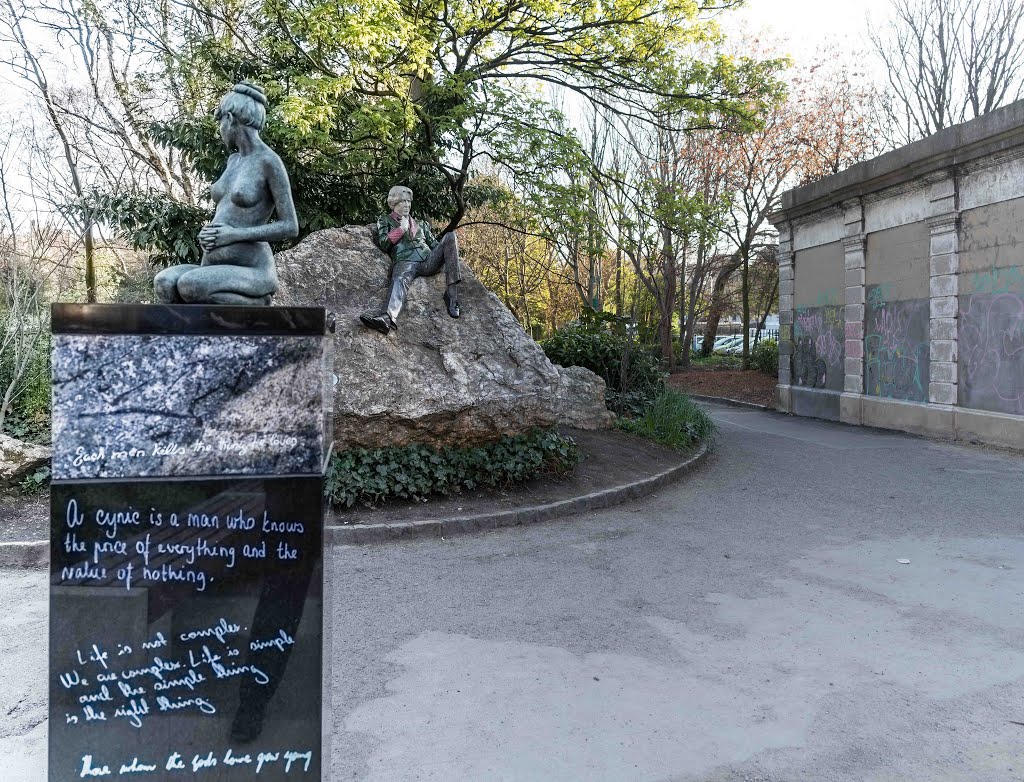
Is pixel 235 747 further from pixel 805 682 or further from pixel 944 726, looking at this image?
pixel 944 726

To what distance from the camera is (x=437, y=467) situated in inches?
299

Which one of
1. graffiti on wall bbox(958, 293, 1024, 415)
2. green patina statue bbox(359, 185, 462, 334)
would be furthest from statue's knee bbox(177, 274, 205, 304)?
graffiti on wall bbox(958, 293, 1024, 415)

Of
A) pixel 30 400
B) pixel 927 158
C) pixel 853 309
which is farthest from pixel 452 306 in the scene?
pixel 853 309

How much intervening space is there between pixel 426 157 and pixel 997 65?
15535 mm

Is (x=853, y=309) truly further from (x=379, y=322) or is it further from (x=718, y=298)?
(x=718, y=298)

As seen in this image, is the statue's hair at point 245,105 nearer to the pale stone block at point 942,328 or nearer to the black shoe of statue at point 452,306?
the black shoe of statue at point 452,306

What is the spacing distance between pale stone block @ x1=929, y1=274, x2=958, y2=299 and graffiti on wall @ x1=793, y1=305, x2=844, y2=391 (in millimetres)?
2791

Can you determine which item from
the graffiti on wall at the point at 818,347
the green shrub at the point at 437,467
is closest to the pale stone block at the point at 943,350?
the graffiti on wall at the point at 818,347

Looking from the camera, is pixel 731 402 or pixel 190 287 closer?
pixel 190 287

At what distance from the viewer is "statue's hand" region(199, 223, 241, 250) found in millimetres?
3285

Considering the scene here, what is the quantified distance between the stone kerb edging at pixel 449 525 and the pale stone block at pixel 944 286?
6.96 meters

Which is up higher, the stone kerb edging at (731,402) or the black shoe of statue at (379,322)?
the black shoe of statue at (379,322)

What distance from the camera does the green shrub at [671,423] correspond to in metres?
11.0

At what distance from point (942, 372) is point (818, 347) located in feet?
12.9
